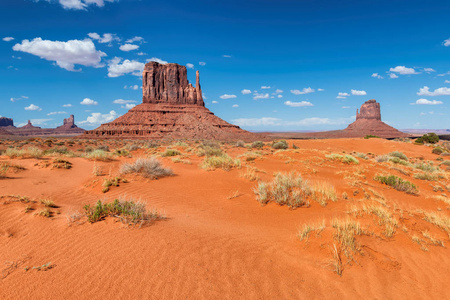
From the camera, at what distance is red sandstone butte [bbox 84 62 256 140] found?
71938 mm

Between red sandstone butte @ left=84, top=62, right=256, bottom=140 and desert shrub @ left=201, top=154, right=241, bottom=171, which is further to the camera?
red sandstone butte @ left=84, top=62, right=256, bottom=140

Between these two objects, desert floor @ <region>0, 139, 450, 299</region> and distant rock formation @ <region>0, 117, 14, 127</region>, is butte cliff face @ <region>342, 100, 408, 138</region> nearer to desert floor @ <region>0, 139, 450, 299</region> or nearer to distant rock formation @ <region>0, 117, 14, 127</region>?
desert floor @ <region>0, 139, 450, 299</region>

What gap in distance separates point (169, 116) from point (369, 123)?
117m

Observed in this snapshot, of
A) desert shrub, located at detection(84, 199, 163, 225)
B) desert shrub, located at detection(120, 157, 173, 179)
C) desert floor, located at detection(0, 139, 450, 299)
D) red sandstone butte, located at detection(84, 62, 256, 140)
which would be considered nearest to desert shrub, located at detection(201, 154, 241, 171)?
desert shrub, located at detection(120, 157, 173, 179)

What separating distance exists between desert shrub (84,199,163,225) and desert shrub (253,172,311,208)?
331 cm

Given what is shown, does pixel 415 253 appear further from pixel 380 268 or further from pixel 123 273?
pixel 123 273

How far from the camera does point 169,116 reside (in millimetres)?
84312

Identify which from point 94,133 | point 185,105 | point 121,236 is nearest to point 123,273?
point 121,236

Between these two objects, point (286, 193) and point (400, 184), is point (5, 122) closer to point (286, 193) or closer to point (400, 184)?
point (286, 193)

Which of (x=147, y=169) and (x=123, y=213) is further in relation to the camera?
(x=147, y=169)

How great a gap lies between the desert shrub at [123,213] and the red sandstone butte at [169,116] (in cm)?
6374

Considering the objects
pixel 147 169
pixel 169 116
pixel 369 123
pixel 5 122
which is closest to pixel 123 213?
pixel 147 169

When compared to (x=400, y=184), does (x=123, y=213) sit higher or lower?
higher

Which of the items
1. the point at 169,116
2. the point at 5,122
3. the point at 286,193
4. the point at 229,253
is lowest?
the point at 229,253
